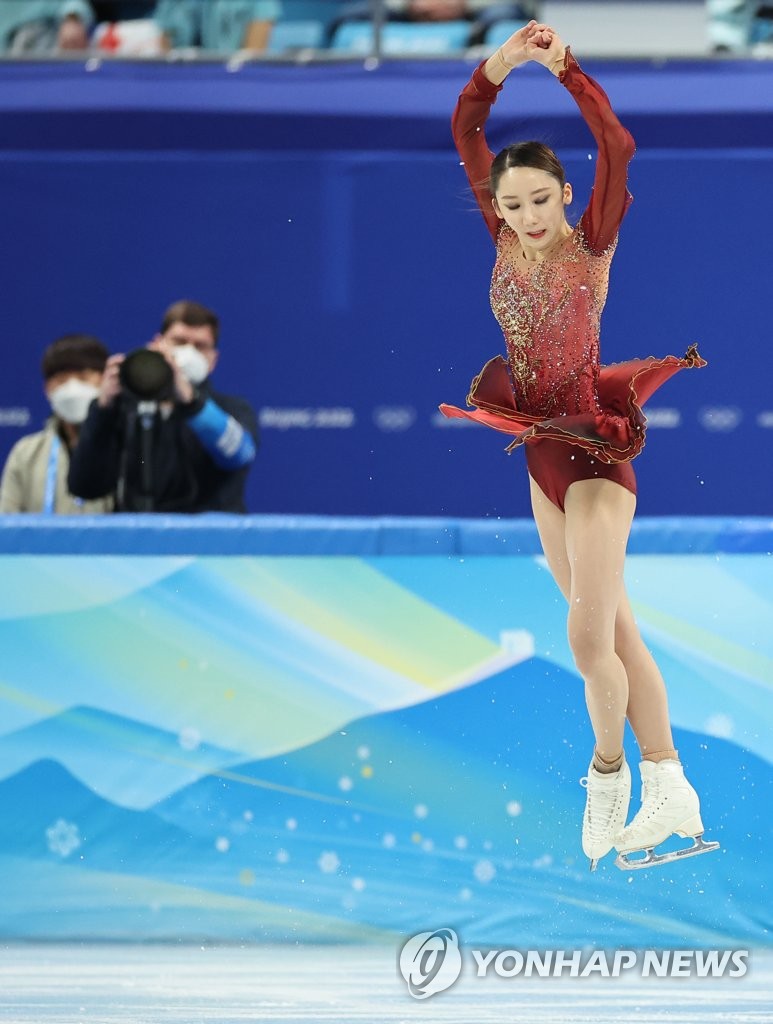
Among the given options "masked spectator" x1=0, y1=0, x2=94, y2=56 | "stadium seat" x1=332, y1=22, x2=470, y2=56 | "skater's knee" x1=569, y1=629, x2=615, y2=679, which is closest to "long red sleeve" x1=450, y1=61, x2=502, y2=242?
"skater's knee" x1=569, y1=629, x2=615, y2=679

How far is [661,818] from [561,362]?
1.13 meters

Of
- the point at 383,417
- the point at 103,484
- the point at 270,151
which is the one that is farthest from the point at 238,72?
the point at 103,484

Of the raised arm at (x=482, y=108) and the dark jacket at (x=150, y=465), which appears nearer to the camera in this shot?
the raised arm at (x=482, y=108)

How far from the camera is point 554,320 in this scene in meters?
3.32

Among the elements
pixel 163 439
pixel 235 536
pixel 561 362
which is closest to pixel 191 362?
pixel 163 439

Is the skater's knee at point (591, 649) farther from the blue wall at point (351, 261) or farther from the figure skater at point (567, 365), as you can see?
the blue wall at point (351, 261)

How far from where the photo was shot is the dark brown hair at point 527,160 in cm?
325

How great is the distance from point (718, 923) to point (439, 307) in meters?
3.19

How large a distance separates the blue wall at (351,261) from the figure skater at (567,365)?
3002 millimetres

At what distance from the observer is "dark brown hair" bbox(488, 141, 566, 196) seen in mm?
3250

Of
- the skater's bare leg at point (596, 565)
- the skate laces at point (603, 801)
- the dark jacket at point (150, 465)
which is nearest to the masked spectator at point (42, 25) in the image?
the dark jacket at point (150, 465)

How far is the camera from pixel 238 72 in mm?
6344

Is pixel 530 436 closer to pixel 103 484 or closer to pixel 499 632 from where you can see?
pixel 499 632

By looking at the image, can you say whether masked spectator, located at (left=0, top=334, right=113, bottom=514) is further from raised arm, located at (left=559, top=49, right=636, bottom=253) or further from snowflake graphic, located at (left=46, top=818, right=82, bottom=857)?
raised arm, located at (left=559, top=49, right=636, bottom=253)
